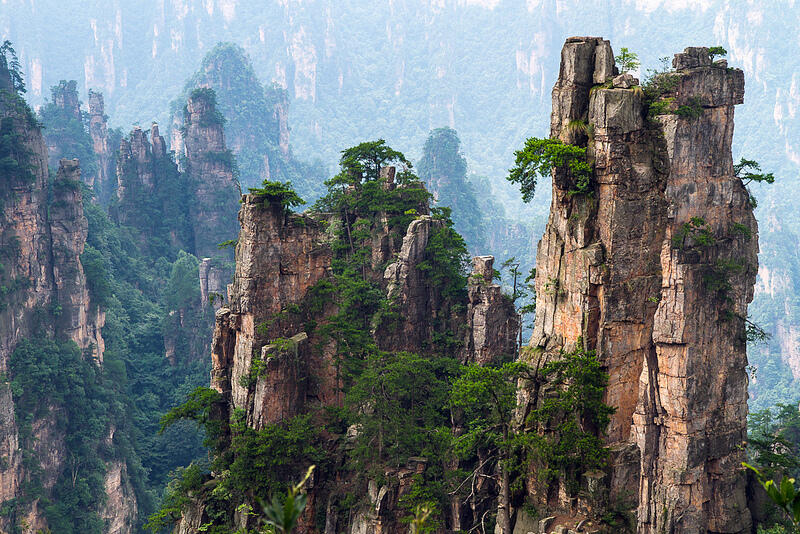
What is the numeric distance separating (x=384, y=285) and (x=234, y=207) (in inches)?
2156

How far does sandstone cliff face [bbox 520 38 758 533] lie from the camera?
27750 mm

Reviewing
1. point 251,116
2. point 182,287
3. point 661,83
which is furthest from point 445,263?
point 251,116

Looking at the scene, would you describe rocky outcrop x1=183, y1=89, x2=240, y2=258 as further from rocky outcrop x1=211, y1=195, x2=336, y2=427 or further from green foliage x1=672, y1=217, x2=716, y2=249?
green foliage x1=672, y1=217, x2=716, y2=249

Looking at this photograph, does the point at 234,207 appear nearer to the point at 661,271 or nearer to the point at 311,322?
the point at 311,322

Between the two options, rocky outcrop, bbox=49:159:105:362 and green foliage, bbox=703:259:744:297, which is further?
rocky outcrop, bbox=49:159:105:362

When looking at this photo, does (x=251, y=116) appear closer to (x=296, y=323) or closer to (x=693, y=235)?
(x=296, y=323)

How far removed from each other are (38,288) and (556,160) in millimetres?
40195

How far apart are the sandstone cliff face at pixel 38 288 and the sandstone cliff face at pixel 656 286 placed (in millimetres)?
33507

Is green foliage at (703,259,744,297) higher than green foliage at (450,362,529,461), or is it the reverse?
green foliage at (703,259,744,297)

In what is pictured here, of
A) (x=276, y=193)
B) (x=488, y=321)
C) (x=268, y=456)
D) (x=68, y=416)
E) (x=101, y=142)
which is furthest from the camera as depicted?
(x=101, y=142)

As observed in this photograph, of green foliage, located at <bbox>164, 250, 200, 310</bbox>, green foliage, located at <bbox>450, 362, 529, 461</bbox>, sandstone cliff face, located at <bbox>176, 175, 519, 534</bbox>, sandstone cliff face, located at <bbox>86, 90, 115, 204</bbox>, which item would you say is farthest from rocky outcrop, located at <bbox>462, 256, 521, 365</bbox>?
sandstone cliff face, located at <bbox>86, 90, 115, 204</bbox>

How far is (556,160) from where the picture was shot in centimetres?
2764

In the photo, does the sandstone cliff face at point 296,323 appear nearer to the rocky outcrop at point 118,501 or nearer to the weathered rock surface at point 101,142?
the rocky outcrop at point 118,501

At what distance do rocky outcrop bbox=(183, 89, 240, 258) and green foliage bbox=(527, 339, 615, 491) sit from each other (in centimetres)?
6632
